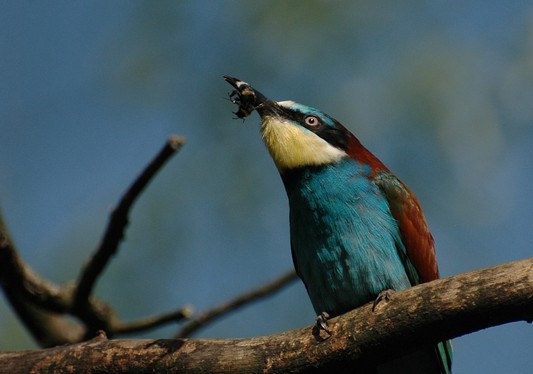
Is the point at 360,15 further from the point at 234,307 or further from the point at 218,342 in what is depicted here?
the point at 218,342

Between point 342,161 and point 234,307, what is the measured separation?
3.37ft

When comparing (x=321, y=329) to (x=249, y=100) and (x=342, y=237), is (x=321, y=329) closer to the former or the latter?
(x=342, y=237)

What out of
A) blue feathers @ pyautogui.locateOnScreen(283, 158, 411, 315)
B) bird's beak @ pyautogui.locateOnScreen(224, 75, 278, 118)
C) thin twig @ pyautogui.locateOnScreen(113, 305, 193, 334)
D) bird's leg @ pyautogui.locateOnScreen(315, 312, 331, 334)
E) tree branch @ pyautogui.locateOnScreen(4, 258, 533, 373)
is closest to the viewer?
tree branch @ pyautogui.locateOnScreen(4, 258, 533, 373)

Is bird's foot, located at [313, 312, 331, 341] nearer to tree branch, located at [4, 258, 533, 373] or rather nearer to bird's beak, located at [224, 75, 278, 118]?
tree branch, located at [4, 258, 533, 373]

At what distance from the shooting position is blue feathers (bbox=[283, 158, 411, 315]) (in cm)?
432

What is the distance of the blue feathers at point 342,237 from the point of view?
14.2 ft

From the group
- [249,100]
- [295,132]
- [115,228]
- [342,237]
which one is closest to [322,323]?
[342,237]

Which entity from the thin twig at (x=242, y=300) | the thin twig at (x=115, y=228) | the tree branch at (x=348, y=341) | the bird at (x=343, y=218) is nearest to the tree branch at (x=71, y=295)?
the thin twig at (x=115, y=228)

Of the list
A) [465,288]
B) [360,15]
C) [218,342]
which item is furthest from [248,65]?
[465,288]

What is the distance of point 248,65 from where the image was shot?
5.46 meters

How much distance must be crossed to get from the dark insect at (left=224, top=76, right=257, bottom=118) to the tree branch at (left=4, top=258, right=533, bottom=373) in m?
1.72

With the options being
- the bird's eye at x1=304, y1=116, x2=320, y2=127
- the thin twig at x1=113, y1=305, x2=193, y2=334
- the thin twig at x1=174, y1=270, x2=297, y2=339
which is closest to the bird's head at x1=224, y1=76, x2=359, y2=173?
the bird's eye at x1=304, y1=116, x2=320, y2=127

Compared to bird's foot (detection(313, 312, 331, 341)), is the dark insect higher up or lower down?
Answer: higher up

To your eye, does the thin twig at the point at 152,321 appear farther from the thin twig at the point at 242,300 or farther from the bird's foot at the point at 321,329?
the bird's foot at the point at 321,329
